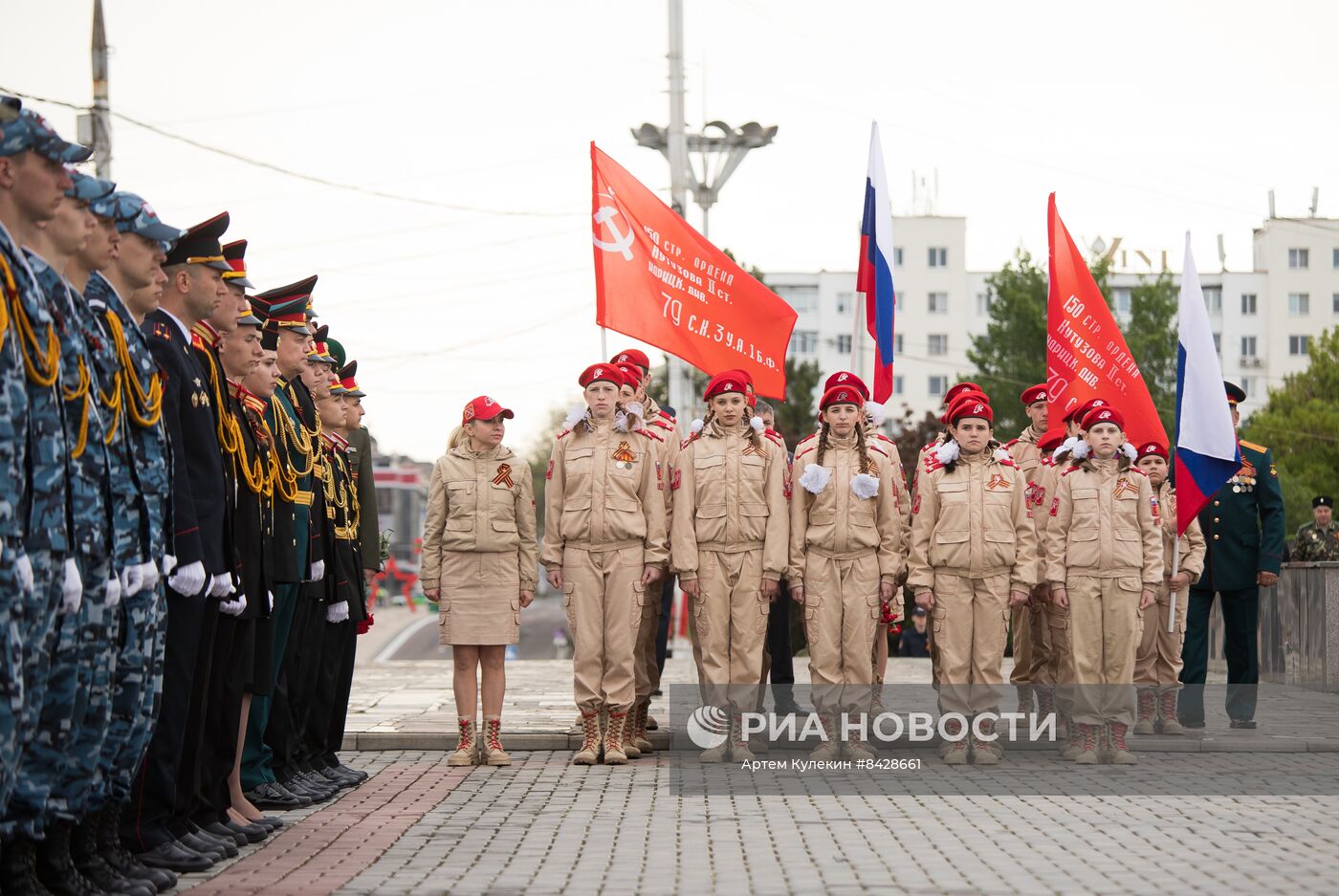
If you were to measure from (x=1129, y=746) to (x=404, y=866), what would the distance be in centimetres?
628

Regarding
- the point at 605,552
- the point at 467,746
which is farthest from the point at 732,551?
the point at 467,746

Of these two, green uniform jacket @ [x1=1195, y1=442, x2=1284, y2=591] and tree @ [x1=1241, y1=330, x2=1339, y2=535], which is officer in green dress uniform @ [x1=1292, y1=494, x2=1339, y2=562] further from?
tree @ [x1=1241, y1=330, x2=1339, y2=535]

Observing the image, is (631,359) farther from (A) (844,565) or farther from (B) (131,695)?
(B) (131,695)

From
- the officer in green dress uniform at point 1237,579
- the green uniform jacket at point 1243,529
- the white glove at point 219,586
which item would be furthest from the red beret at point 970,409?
the white glove at point 219,586

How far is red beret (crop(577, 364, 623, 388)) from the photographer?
1120cm

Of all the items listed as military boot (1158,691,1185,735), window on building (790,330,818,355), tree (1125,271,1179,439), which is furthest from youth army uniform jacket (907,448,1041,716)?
window on building (790,330,818,355)

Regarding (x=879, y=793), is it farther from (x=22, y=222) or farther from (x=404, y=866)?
(x=22, y=222)

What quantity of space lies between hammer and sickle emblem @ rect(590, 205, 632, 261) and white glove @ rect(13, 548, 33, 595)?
797 cm

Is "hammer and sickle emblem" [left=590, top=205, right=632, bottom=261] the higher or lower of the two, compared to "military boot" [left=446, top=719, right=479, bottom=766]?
higher

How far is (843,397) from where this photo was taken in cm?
1088

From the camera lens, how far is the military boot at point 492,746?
10.9 metres

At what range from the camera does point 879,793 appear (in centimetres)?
Answer: 930

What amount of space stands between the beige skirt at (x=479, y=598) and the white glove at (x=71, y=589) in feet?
17.8

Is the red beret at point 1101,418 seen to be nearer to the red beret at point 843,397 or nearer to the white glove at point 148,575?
the red beret at point 843,397
